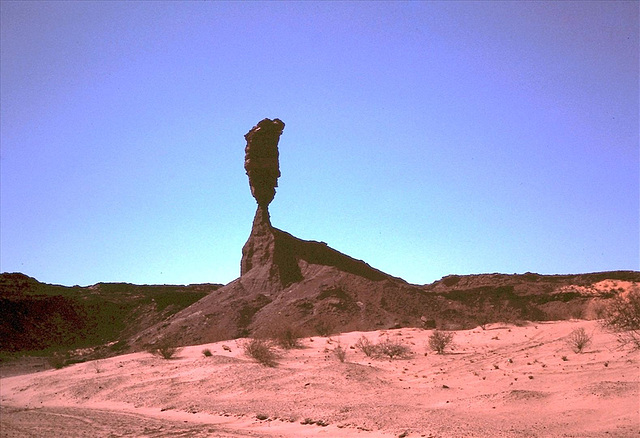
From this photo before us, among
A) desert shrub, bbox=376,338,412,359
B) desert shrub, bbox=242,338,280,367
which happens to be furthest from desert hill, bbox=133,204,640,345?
desert shrub, bbox=376,338,412,359

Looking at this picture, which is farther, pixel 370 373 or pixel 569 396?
pixel 370 373

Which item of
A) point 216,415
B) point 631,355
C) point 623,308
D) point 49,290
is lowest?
point 216,415

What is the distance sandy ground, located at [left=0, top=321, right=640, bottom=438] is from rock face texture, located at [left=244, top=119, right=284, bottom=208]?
28.1 meters

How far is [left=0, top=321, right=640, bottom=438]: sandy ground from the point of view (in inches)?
348

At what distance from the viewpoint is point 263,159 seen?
4691 cm

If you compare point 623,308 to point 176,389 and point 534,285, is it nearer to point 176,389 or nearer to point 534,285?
point 176,389

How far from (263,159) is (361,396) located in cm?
3712

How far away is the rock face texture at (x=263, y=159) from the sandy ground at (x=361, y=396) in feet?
92.3

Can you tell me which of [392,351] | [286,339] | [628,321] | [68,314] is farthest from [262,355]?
[68,314]

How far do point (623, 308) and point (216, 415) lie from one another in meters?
10.9

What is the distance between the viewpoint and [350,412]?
10.2 meters

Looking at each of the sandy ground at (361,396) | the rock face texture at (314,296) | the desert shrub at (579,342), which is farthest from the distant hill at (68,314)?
the desert shrub at (579,342)

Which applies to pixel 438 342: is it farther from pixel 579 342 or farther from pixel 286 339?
pixel 286 339

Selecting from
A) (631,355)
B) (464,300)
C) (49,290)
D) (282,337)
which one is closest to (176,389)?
(282,337)
